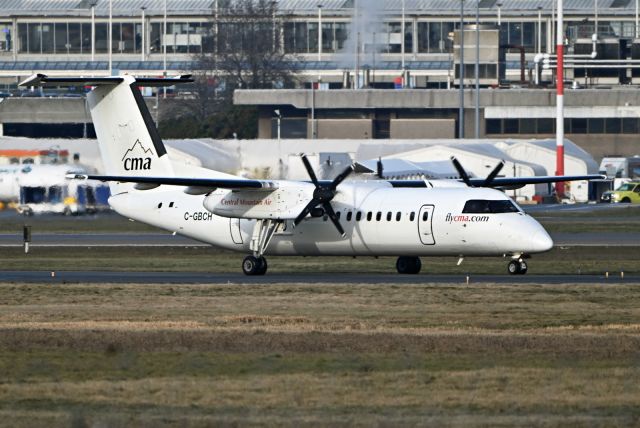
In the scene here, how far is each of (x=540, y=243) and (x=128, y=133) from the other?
534 inches

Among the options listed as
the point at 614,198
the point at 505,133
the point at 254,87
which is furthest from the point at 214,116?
the point at 614,198

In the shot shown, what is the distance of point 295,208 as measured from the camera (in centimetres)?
4156

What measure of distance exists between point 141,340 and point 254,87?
112 m

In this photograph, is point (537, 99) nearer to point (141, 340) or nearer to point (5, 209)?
point (5, 209)

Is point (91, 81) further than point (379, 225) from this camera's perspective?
Yes

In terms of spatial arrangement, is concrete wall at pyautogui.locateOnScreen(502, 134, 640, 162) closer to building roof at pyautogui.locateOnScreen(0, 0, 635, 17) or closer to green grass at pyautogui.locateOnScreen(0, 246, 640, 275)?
building roof at pyautogui.locateOnScreen(0, 0, 635, 17)

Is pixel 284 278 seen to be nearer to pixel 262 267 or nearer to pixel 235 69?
pixel 262 267

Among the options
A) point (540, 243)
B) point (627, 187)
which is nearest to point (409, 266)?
point (540, 243)

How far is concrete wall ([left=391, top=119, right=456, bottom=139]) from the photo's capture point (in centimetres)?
12025

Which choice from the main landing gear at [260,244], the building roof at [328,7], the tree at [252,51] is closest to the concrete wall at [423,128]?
the tree at [252,51]

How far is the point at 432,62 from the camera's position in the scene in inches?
6102

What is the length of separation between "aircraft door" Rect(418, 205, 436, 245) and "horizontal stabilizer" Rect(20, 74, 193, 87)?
28.8ft

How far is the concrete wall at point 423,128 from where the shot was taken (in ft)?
395

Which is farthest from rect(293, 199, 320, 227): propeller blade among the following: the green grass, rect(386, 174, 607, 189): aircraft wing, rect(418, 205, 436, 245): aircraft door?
rect(386, 174, 607, 189): aircraft wing
